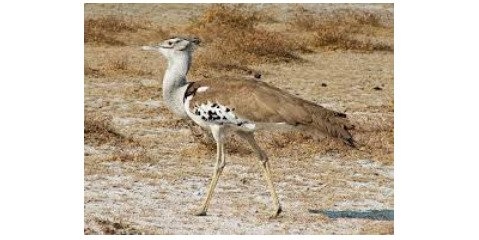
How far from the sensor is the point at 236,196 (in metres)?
6.98

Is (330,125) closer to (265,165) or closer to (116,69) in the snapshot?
(265,165)

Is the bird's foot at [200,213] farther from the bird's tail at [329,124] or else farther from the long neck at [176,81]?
the bird's tail at [329,124]

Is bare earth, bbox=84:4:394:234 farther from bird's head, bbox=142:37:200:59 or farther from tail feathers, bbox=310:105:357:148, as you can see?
bird's head, bbox=142:37:200:59

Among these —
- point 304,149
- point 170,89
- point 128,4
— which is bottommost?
point 128,4

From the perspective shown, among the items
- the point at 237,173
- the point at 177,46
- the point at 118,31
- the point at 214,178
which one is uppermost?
the point at 177,46

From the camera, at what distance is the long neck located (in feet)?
20.6

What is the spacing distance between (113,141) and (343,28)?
24.2 ft

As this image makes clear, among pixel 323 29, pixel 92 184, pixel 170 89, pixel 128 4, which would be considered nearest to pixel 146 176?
pixel 92 184

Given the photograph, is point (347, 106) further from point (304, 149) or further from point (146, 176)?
point (146, 176)

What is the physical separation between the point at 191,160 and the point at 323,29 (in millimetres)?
6826

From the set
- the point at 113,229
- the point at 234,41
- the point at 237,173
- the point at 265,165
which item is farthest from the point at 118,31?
the point at 113,229

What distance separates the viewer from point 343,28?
15.1 m

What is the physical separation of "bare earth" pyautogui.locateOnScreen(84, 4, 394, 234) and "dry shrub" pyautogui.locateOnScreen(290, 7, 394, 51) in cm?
226

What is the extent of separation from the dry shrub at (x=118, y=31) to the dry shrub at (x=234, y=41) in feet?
2.09
